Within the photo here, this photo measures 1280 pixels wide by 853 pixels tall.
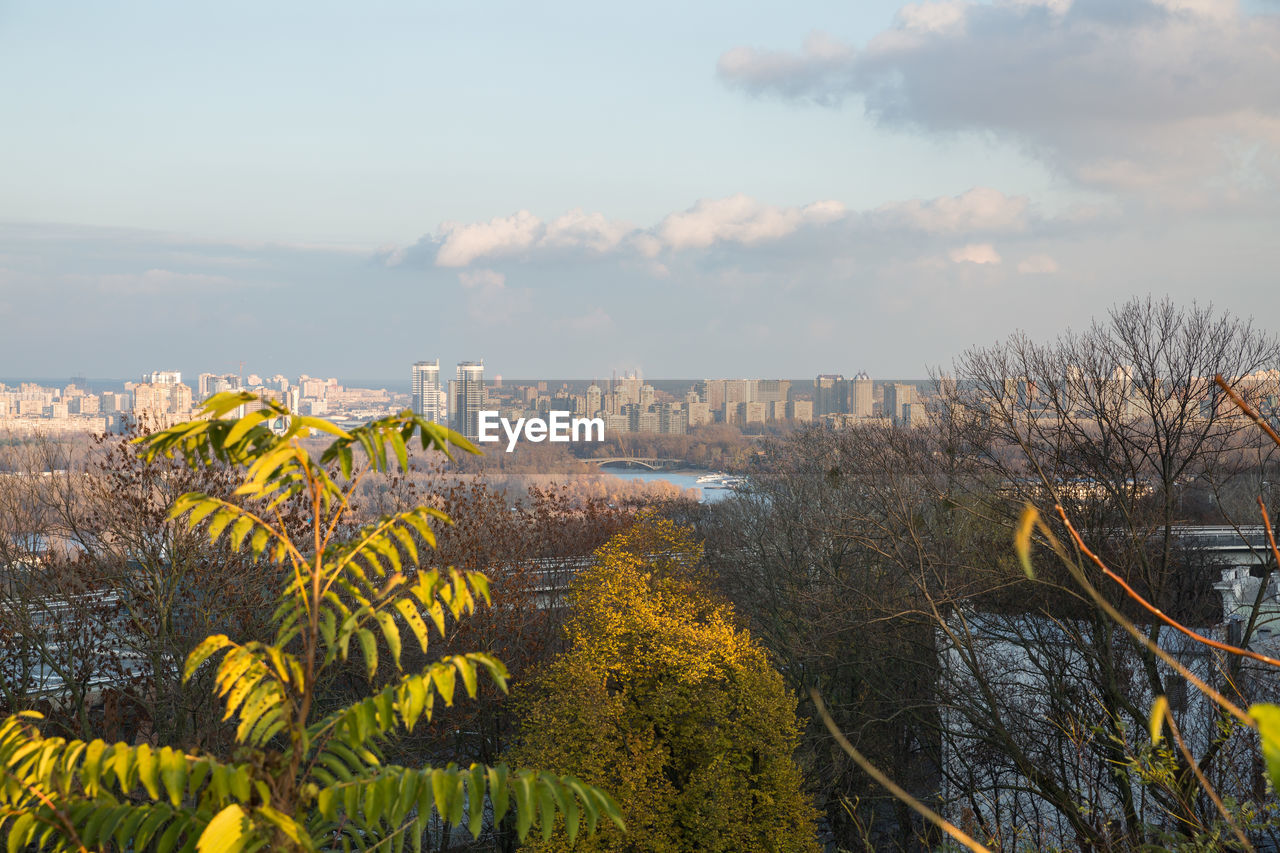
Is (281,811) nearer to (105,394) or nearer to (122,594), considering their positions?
(122,594)

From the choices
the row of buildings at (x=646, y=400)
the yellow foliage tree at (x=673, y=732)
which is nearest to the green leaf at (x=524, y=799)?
the yellow foliage tree at (x=673, y=732)

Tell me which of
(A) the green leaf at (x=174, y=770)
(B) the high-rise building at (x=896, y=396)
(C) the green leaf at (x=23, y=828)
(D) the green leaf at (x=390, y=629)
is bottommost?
(C) the green leaf at (x=23, y=828)

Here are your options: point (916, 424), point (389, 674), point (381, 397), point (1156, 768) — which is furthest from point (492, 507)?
point (381, 397)

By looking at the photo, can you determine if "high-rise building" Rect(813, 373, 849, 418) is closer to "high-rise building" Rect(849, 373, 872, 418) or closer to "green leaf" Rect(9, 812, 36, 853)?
"high-rise building" Rect(849, 373, 872, 418)

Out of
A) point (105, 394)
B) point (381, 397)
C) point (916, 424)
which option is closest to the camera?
point (916, 424)

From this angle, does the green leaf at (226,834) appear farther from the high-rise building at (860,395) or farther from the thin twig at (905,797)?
the high-rise building at (860,395)
